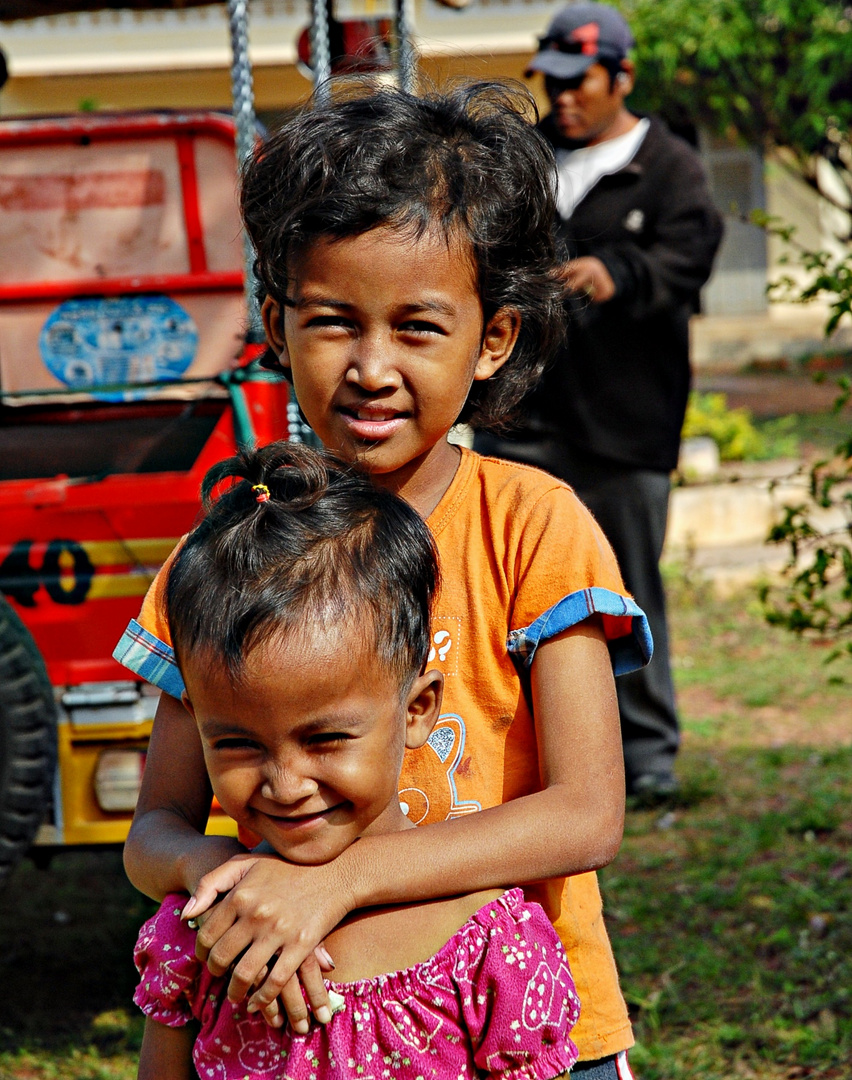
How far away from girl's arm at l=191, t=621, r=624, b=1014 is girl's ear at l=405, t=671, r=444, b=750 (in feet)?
0.33

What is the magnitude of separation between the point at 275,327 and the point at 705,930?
240 cm

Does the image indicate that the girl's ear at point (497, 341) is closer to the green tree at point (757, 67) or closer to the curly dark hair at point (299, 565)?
the curly dark hair at point (299, 565)

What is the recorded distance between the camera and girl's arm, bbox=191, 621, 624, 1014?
4.24ft

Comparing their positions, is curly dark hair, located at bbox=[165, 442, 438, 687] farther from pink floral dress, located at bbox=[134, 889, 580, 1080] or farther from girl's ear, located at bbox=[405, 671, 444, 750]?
pink floral dress, located at bbox=[134, 889, 580, 1080]

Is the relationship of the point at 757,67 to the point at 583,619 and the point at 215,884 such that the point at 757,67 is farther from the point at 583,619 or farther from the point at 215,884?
the point at 215,884

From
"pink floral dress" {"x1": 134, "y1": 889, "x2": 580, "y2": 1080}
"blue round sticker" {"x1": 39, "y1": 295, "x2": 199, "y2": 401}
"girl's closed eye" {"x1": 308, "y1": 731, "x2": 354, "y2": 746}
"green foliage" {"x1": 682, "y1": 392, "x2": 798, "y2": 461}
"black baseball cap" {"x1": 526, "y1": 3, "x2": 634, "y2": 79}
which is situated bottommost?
"green foliage" {"x1": 682, "y1": 392, "x2": 798, "y2": 461}

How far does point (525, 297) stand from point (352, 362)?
27 cm

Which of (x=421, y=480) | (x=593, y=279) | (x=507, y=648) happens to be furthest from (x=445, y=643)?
(x=593, y=279)

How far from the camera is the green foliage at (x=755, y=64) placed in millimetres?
13977

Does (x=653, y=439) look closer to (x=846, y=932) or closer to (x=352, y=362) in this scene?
→ (x=846, y=932)

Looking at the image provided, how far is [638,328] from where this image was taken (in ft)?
13.7

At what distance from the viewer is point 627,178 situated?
13.6ft

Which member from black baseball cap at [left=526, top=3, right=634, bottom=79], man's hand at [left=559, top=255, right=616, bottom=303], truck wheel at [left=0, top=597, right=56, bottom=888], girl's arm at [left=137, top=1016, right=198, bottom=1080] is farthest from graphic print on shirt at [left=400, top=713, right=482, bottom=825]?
black baseball cap at [left=526, top=3, right=634, bottom=79]

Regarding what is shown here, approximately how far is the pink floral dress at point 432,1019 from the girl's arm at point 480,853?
62 mm
